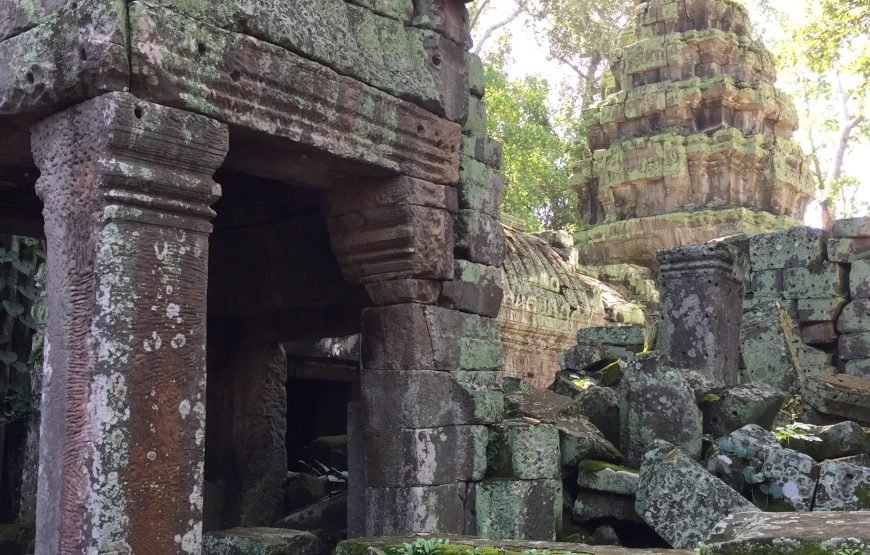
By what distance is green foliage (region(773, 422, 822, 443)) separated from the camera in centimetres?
614

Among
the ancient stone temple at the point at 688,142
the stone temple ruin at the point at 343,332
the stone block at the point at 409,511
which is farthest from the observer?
the ancient stone temple at the point at 688,142

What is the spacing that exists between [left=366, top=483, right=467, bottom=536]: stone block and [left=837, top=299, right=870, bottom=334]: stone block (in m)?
5.69

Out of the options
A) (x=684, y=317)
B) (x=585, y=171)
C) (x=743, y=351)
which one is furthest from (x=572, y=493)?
(x=585, y=171)

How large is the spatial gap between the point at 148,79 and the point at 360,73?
4.38ft

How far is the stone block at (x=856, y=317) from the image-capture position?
9.76 meters

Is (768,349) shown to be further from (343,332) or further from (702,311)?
(343,332)

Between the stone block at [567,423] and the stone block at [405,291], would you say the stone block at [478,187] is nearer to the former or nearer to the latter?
the stone block at [405,291]

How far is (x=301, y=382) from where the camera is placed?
970 centimetres

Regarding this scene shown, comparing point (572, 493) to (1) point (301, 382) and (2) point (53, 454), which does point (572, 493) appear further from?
(1) point (301, 382)

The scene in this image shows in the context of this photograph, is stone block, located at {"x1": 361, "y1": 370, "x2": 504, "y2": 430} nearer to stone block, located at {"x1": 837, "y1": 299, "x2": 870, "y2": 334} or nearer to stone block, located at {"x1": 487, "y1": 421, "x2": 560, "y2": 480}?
stone block, located at {"x1": 487, "y1": 421, "x2": 560, "y2": 480}

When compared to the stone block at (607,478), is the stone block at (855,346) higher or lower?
higher

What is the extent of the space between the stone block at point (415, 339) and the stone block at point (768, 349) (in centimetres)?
301

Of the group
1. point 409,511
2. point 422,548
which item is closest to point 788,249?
point 409,511

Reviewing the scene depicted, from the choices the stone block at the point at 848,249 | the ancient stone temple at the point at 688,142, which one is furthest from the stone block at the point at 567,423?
the ancient stone temple at the point at 688,142
